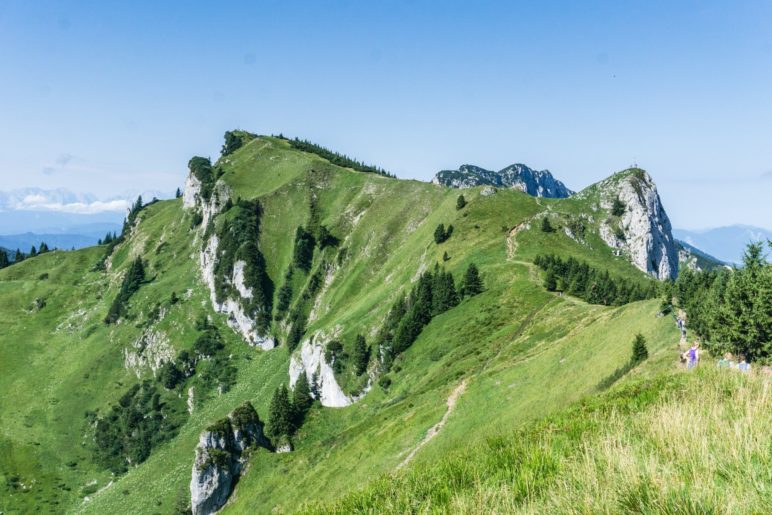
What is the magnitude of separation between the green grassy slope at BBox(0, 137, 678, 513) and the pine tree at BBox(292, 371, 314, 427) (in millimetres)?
2593

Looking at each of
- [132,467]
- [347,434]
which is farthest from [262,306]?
[347,434]

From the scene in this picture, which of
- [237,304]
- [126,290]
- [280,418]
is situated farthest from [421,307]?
[126,290]

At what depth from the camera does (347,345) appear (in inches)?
4267

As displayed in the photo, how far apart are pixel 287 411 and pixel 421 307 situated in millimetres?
34627

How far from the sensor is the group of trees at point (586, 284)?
8256cm

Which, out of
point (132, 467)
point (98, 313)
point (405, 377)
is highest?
point (98, 313)

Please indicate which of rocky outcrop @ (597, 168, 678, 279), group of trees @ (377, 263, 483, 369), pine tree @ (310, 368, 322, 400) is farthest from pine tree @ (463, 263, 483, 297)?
rocky outcrop @ (597, 168, 678, 279)

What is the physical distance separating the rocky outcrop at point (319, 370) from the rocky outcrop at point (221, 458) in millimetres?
18323

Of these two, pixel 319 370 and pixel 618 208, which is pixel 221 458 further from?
pixel 618 208

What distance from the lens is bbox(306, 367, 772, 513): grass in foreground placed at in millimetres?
5418

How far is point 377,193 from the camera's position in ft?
579

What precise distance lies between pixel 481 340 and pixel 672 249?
132 meters

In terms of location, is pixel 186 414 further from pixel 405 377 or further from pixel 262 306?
pixel 405 377

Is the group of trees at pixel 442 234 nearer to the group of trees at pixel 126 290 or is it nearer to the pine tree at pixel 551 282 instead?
the pine tree at pixel 551 282
